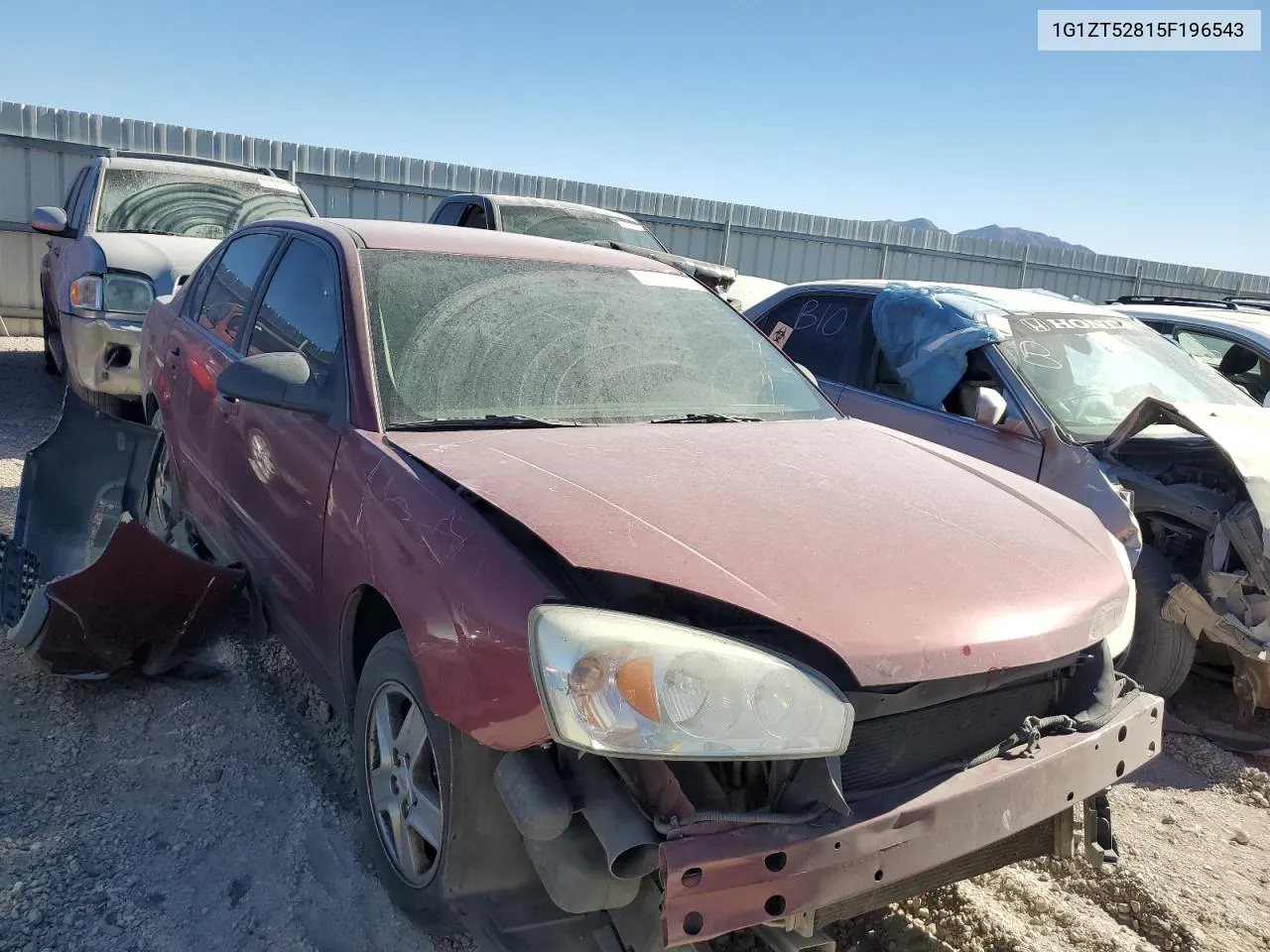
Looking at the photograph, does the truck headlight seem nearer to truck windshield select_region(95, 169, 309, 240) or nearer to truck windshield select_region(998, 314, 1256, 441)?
truck windshield select_region(95, 169, 309, 240)

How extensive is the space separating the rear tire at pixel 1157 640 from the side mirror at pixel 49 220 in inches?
286

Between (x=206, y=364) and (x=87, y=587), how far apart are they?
999mm

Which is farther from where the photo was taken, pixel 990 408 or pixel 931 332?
pixel 931 332

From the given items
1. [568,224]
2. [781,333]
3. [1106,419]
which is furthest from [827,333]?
[568,224]

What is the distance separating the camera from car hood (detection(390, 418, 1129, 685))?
1.79 metres

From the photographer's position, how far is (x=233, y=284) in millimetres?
3752

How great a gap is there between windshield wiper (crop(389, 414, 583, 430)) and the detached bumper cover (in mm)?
1304

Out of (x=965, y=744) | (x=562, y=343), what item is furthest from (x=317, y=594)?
(x=965, y=744)

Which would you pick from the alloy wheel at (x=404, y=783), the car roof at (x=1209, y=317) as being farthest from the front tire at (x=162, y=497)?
the car roof at (x=1209, y=317)

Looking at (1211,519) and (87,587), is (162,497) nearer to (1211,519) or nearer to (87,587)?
(87,587)

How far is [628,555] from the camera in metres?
1.82

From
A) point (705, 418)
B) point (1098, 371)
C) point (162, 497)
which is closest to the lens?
point (705, 418)

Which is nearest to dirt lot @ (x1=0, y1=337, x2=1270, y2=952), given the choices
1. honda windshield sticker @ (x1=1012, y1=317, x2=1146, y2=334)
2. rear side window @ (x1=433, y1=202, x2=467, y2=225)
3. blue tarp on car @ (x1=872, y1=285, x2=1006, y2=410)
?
blue tarp on car @ (x1=872, y1=285, x2=1006, y2=410)

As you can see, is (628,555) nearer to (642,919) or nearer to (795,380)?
(642,919)
